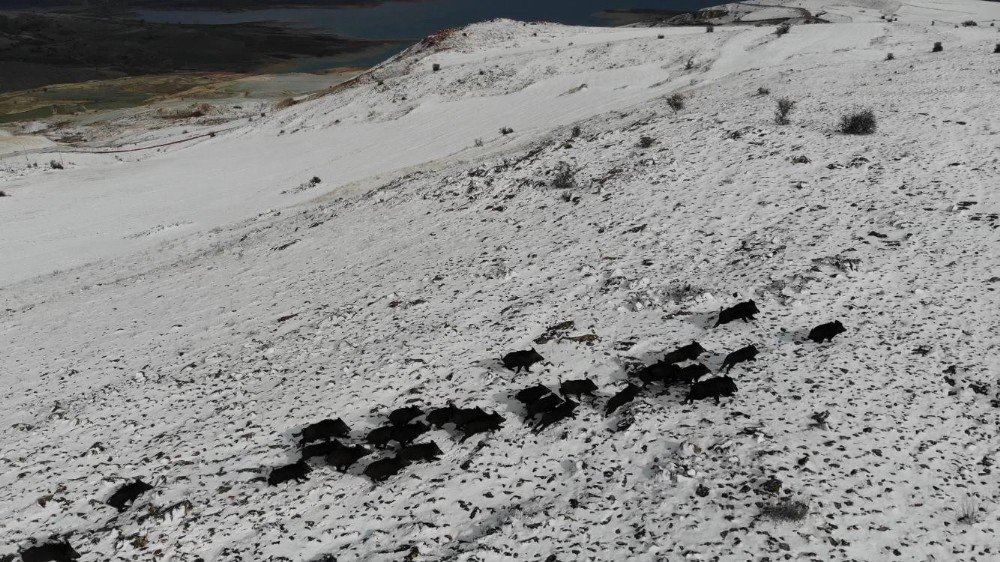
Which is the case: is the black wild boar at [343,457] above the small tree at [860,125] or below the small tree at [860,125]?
below

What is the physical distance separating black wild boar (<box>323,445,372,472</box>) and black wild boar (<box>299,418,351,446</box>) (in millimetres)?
400

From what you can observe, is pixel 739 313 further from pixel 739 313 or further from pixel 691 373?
→ pixel 691 373

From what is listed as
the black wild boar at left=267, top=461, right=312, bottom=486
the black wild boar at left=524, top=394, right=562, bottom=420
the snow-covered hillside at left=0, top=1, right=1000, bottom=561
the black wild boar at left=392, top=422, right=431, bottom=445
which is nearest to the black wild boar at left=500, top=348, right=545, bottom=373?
the snow-covered hillside at left=0, top=1, right=1000, bottom=561

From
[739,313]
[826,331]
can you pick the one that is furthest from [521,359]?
[826,331]

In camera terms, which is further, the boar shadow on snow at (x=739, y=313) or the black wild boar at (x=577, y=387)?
the boar shadow on snow at (x=739, y=313)

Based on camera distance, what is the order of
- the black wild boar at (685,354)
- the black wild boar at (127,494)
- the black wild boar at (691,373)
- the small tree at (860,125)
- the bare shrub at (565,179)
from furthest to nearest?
the bare shrub at (565,179) → the small tree at (860,125) → the black wild boar at (685,354) → the black wild boar at (691,373) → the black wild boar at (127,494)

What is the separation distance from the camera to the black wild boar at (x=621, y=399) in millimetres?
8500

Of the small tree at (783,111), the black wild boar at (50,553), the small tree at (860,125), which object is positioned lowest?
the black wild boar at (50,553)

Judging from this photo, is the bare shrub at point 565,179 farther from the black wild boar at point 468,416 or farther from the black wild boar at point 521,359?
the black wild boar at point 468,416

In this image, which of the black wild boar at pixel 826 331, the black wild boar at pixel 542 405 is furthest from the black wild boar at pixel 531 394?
the black wild boar at pixel 826 331

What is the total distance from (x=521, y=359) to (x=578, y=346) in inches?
44.7

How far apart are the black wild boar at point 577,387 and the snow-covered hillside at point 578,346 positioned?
0.24 m

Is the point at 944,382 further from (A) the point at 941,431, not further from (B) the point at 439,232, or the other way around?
(B) the point at 439,232

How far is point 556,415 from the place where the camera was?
8430mm
